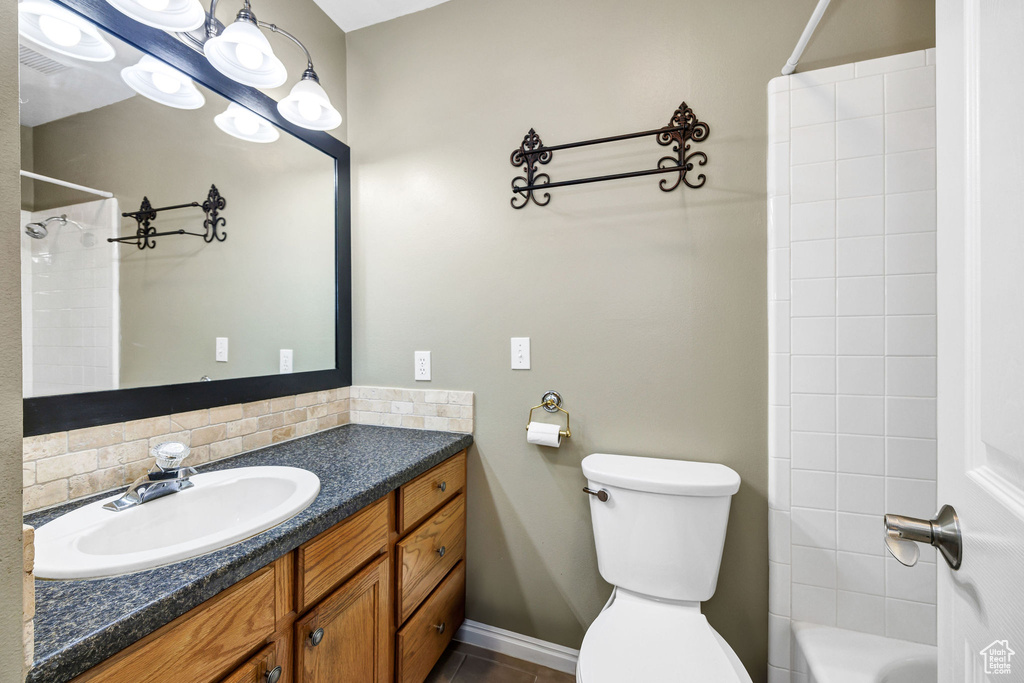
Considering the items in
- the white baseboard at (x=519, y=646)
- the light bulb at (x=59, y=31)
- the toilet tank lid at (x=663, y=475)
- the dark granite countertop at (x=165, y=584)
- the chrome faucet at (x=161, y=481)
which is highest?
the light bulb at (x=59, y=31)

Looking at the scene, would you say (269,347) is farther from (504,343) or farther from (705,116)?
(705,116)

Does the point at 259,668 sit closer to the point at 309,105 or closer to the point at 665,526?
the point at 665,526

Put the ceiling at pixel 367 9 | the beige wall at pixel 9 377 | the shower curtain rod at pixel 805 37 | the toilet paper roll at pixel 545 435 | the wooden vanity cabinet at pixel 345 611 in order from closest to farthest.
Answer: the beige wall at pixel 9 377
the wooden vanity cabinet at pixel 345 611
the shower curtain rod at pixel 805 37
the toilet paper roll at pixel 545 435
the ceiling at pixel 367 9

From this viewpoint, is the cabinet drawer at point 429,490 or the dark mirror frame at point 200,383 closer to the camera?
the dark mirror frame at point 200,383

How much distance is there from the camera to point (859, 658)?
1118 millimetres

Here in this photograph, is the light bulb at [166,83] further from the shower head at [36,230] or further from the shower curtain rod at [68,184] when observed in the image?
the shower head at [36,230]

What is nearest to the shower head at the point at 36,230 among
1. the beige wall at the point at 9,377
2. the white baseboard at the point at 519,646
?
the beige wall at the point at 9,377

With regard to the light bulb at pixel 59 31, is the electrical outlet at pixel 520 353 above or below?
below

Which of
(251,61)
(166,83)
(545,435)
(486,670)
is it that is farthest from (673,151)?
(486,670)

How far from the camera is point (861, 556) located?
121 cm

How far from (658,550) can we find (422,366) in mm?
1065

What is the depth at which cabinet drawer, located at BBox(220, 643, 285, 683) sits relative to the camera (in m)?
0.76

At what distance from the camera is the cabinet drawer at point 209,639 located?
60 cm

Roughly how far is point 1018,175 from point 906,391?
1.06m
